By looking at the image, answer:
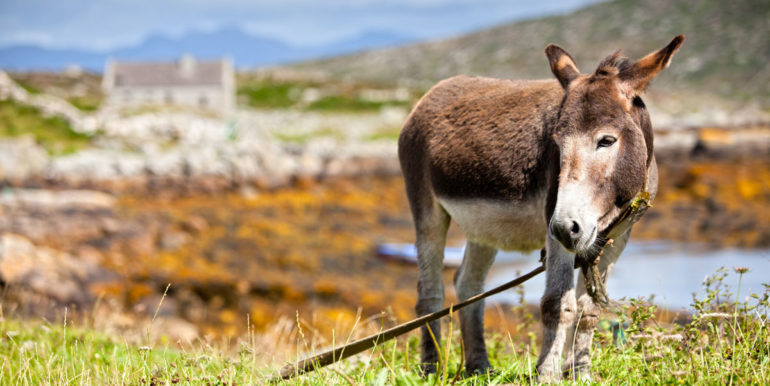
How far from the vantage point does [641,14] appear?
13175 centimetres

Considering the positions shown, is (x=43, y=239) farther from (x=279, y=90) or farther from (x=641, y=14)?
(x=641, y=14)

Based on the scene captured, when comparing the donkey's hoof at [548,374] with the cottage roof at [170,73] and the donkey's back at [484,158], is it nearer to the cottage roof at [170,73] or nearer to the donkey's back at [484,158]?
the donkey's back at [484,158]

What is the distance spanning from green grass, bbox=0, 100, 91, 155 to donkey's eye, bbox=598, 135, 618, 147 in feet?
103

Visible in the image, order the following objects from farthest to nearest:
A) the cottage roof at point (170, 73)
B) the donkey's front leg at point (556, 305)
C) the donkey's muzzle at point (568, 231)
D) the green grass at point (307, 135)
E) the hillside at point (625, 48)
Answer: the hillside at point (625, 48), the cottage roof at point (170, 73), the green grass at point (307, 135), the donkey's front leg at point (556, 305), the donkey's muzzle at point (568, 231)

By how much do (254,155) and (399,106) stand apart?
98.1 feet

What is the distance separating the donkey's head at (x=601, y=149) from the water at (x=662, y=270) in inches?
365

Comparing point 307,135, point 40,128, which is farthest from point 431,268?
point 307,135

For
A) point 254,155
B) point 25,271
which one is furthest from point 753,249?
point 254,155

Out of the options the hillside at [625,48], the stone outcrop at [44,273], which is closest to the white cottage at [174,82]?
the hillside at [625,48]

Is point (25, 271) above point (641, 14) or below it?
below

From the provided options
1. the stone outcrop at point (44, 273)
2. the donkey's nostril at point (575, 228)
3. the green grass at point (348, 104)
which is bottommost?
the stone outcrop at point (44, 273)

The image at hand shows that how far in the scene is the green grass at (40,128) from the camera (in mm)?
31125

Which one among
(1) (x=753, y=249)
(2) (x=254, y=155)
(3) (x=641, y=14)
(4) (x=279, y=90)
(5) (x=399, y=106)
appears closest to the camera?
(1) (x=753, y=249)

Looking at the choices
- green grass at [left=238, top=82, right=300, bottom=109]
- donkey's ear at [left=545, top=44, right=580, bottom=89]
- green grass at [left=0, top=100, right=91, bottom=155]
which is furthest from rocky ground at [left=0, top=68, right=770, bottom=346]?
green grass at [left=238, top=82, right=300, bottom=109]
